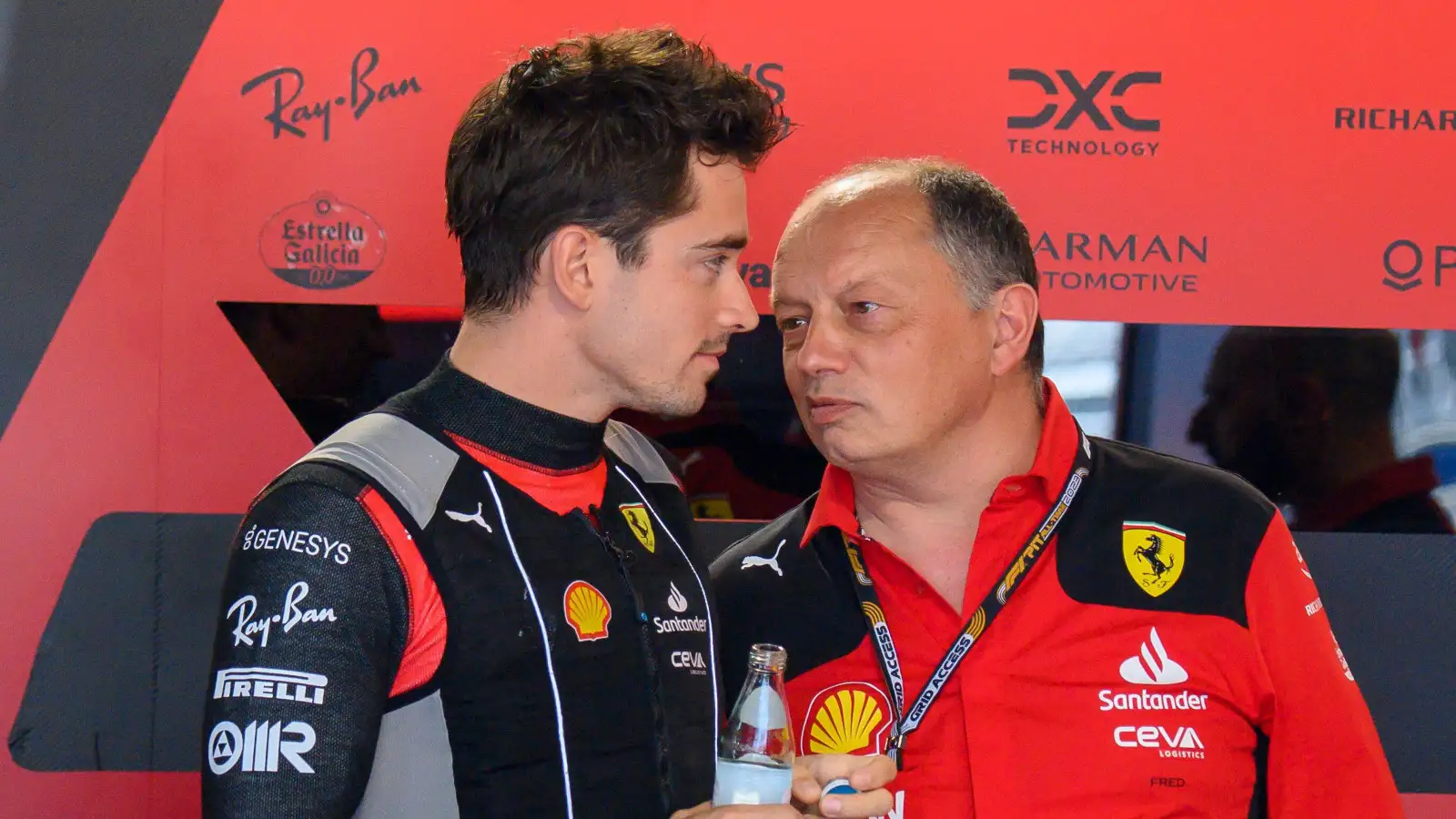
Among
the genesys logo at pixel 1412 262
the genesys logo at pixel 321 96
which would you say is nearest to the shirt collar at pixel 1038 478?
Answer: the genesys logo at pixel 1412 262

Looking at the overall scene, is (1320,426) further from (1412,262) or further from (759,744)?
(759,744)

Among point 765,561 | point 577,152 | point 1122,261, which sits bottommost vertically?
point 765,561

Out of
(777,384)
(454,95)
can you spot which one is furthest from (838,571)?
(454,95)

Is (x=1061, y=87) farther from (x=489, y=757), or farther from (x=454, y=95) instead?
(x=489, y=757)

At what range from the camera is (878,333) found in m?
1.92

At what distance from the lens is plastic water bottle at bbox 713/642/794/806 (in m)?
1.26

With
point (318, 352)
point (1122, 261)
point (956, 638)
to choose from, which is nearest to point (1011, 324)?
point (956, 638)

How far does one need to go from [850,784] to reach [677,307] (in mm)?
551

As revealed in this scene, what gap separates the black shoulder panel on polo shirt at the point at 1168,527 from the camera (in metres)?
1.86

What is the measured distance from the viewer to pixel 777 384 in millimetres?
2574

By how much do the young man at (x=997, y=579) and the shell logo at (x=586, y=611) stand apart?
52cm

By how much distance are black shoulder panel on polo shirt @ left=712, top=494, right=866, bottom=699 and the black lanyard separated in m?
0.05

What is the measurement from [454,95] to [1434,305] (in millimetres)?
1883

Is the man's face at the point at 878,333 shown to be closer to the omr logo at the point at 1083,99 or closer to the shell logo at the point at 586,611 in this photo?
the shell logo at the point at 586,611
